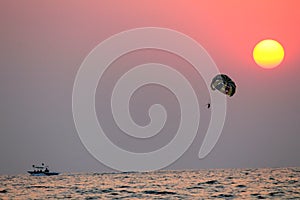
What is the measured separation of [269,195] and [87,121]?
10066cm

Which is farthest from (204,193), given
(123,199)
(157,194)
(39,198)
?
(39,198)

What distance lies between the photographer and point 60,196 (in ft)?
301

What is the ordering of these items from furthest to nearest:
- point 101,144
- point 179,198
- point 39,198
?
1. point 101,144
2. point 39,198
3. point 179,198

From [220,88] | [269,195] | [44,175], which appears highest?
[44,175]

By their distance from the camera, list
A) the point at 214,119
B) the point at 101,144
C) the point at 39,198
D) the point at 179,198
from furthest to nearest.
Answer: the point at 101,144 < the point at 214,119 < the point at 39,198 < the point at 179,198

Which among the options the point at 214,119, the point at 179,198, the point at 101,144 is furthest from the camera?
the point at 101,144

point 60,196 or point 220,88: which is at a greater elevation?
point 220,88

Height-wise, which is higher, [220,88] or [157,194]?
[220,88]

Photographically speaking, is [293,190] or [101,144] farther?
[101,144]

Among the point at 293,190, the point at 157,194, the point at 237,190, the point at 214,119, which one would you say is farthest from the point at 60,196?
the point at 214,119

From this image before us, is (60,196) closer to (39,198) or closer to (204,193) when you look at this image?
(39,198)

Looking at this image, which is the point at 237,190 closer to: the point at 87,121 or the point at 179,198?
the point at 179,198

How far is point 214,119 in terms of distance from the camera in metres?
175

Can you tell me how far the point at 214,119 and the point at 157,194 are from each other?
85.9m
